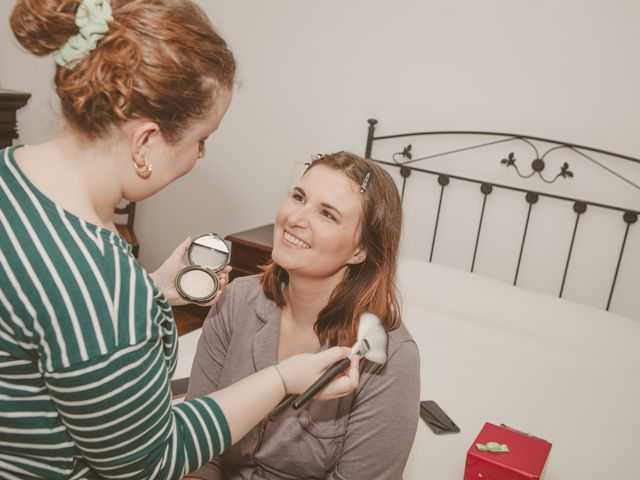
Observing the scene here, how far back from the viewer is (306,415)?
51.0 inches

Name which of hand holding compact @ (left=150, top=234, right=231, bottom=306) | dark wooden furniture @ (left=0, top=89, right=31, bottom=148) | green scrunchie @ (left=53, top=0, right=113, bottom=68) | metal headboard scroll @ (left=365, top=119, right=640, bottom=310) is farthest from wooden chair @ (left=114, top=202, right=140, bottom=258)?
green scrunchie @ (left=53, top=0, right=113, bottom=68)

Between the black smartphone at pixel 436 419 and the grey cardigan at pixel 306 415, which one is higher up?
the grey cardigan at pixel 306 415

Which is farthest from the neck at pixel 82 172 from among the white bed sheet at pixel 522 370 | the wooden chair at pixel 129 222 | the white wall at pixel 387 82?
the wooden chair at pixel 129 222

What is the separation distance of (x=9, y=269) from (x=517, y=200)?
2267 mm

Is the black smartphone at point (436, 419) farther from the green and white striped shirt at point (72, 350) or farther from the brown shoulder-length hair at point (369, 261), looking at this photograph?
the green and white striped shirt at point (72, 350)

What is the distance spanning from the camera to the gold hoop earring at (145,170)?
0.84m

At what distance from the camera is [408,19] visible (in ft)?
8.91

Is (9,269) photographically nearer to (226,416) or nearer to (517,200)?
(226,416)

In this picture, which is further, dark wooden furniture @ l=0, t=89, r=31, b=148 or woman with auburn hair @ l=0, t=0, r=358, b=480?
dark wooden furniture @ l=0, t=89, r=31, b=148

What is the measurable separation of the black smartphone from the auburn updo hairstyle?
1.26 metres

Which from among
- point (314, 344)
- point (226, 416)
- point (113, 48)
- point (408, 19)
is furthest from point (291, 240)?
point (408, 19)

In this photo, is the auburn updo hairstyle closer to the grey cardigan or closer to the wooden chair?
the grey cardigan

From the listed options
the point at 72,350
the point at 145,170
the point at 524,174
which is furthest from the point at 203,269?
the point at 524,174

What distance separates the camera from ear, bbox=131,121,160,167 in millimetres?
805
